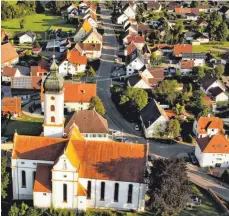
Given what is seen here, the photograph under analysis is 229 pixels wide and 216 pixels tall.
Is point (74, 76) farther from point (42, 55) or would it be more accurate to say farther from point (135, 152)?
point (135, 152)

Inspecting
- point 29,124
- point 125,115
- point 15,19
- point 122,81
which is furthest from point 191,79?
point 15,19

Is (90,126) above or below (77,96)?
below

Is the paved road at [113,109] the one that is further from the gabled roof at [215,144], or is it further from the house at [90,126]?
the house at [90,126]

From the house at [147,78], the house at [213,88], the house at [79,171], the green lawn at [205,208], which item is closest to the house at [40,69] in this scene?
the house at [147,78]

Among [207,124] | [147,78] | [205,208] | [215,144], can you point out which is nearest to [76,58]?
[147,78]

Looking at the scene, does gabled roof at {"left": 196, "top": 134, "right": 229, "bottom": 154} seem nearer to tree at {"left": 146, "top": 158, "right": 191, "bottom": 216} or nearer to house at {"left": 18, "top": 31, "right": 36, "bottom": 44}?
tree at {"left": 146, "top": 158, "right": 191, "bottom": 216}

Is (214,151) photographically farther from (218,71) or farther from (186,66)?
(186,66)

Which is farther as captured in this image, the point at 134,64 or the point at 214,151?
the point at 134,64

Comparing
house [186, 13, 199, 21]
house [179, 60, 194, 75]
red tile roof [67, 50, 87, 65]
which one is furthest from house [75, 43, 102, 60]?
house [186, 13, 199, 21]
